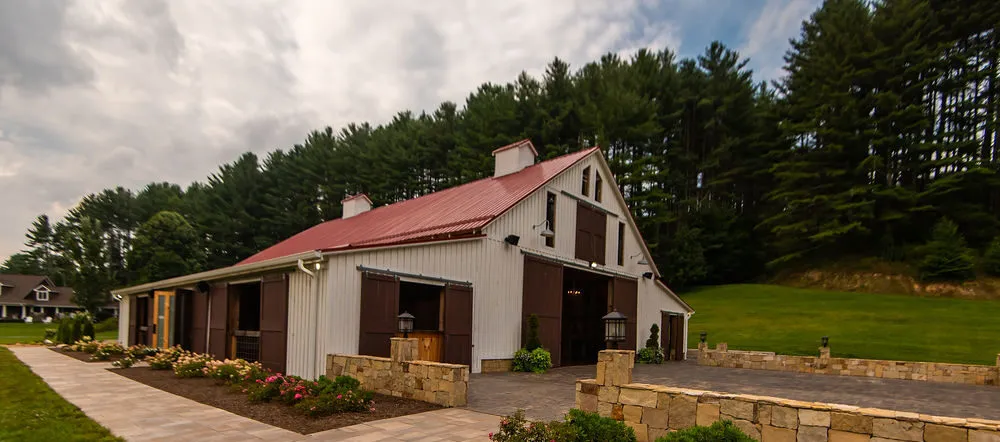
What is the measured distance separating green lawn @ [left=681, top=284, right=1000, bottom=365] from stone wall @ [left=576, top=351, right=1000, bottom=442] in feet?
56.5

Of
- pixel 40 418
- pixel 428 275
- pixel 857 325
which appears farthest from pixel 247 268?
pixel 857 325

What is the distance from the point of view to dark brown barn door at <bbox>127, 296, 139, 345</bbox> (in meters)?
20.0

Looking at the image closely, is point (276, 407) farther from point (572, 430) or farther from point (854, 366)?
point (854, 366)

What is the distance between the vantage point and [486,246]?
1351 centimetres

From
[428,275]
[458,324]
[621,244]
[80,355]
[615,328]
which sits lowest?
[80,355]

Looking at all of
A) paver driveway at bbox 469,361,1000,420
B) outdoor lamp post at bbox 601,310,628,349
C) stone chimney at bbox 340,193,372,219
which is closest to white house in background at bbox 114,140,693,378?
paver driveway at bbox 469,361,1000,420

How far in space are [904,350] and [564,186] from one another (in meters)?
14.6

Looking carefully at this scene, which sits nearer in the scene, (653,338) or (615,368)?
(615,368)

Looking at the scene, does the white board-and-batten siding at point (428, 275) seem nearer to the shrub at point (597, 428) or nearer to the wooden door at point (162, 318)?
the shrub at point (597, 428)

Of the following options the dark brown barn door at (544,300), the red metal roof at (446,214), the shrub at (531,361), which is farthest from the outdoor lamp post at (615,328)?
the dark brown barn door at (544,300)

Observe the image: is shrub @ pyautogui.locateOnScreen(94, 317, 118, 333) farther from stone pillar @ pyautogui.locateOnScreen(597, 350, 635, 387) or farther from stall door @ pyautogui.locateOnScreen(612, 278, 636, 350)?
stone pillar @ pyautogui.locateOnScreen(597, 350, 635, 387)

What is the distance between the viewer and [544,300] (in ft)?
51.1

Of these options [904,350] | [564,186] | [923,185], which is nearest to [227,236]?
[564,186]

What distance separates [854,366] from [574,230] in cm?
1070
